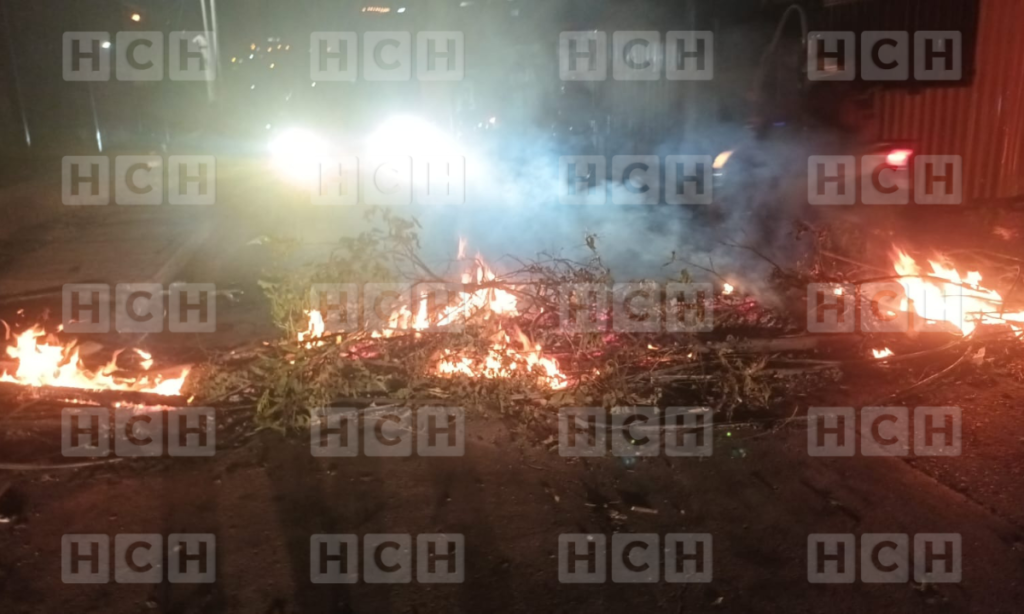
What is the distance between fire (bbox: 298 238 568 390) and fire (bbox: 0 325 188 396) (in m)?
1.13

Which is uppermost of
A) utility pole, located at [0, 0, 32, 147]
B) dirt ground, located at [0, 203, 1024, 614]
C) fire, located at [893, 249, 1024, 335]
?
utility pole, located at [0, 0, 32, 147]

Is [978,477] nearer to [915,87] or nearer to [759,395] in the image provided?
[759,395]

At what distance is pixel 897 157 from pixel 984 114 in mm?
2725

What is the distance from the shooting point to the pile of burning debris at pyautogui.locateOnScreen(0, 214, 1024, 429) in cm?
520

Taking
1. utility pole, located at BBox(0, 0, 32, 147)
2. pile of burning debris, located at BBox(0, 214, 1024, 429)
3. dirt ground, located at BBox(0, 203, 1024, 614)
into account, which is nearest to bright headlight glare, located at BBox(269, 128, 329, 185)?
utility pole, located at BBox(0, 0, 32, 147)

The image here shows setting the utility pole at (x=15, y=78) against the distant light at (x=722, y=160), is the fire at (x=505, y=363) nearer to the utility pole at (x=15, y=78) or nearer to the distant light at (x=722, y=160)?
the distant light at (x=722, y=160)

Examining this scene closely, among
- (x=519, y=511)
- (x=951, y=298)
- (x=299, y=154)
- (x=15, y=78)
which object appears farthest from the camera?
(x=15, y=78)

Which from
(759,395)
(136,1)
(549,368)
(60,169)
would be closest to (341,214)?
(60,169)

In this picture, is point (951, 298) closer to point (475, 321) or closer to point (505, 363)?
point (505, 363)

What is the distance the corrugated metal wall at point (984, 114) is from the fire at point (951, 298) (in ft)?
11.9

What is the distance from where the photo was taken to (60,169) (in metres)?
14.9

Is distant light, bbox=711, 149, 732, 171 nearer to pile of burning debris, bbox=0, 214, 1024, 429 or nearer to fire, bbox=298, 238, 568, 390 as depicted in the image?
pile of burning debris, bbox=0, 214, 1024, 429

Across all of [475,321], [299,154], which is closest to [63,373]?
[475,321]

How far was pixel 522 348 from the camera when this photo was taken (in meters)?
5.62
